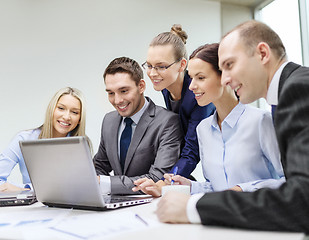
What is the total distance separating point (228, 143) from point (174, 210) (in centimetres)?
77

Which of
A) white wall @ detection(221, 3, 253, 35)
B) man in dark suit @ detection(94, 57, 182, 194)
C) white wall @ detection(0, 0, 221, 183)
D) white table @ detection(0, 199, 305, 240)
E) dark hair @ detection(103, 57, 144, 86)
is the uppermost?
white wall @ detection(221, 3, 253, 35)

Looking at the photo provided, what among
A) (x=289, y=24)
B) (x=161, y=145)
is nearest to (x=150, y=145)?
(x=161, y=145)

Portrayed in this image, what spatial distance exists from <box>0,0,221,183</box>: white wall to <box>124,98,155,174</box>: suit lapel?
6.54ft

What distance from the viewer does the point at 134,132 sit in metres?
2.00

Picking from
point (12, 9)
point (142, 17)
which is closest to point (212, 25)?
point (142, 17)

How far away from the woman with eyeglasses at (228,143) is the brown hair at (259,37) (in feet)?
1.19

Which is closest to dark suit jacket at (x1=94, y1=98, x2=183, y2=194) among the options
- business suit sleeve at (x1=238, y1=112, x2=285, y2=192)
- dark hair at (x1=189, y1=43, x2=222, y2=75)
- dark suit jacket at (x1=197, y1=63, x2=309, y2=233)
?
dark hair at (x1=189, y1=43, x2=222, y2=75)

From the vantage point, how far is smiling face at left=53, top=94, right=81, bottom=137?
95.8 inches

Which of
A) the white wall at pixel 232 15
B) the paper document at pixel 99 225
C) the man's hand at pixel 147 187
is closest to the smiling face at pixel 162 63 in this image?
the man's hand at pixel 147 187

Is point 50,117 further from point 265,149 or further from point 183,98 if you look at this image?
point 265,149

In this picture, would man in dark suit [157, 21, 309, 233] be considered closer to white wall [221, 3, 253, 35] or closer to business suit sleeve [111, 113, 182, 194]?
business suit sleeve [111, 113, 182, 194]

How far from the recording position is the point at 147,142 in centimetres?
197

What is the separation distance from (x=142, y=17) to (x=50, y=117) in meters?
2.28

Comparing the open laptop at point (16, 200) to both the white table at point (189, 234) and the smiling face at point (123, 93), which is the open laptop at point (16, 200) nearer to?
the white table at point (189, 234)
